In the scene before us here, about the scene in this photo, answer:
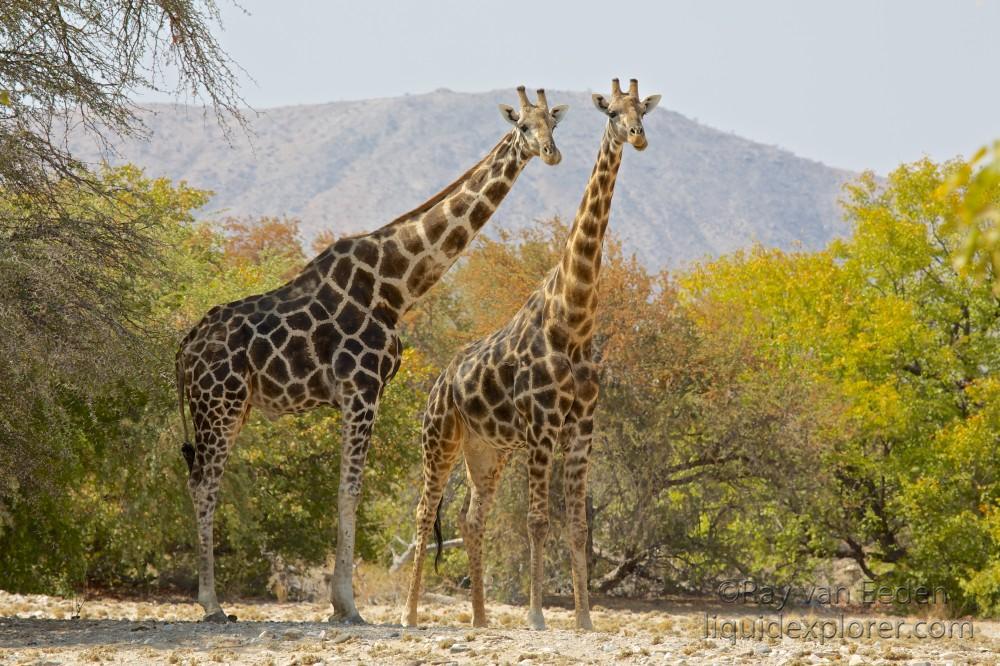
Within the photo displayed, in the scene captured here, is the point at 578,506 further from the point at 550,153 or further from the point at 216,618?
the point at 216,618

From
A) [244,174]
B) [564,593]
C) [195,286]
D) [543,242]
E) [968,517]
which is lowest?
[564,593]

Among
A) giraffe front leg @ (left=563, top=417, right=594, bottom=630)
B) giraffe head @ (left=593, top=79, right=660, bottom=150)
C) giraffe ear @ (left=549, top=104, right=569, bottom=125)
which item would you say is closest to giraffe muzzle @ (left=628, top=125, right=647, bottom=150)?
giraffe head @ (left=593, top=79, right=660, bottom=150)

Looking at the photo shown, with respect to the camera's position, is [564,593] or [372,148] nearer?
[564,593]

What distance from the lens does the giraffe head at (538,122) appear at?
10.7 meters

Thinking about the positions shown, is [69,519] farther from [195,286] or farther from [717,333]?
[717,333]

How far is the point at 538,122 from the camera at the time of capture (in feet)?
35.8

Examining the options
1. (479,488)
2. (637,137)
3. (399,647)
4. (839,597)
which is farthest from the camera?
(839,597)

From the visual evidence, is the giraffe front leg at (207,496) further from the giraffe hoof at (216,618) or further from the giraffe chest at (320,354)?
the giraffe chest at (320,354)

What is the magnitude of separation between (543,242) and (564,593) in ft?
23.4

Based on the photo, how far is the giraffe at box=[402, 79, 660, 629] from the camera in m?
10.5

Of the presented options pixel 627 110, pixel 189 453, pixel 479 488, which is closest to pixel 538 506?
pixel 479 488

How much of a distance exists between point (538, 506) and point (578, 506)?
344 mm

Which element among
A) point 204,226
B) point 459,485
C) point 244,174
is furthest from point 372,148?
point 459,485

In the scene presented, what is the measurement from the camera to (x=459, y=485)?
23016 millimetres
